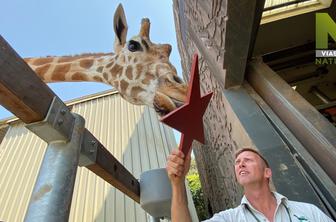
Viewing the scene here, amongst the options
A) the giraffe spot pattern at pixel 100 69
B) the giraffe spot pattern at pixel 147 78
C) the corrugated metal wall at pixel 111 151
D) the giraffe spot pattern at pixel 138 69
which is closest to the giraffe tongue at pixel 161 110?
the giraffe spot pattern at pixel 147 78

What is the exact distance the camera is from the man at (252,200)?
36.1 inches

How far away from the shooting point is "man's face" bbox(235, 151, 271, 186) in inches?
43.1

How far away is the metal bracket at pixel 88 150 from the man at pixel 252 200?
324 millimetres

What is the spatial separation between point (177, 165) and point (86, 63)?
6.22 feet

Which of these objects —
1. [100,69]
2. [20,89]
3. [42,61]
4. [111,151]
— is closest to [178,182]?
[20,89]

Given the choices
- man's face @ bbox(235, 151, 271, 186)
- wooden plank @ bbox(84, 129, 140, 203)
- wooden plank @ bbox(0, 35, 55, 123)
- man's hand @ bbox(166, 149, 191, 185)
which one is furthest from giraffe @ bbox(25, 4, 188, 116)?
wooden plank @ bbox(0, 35, 55, 123)

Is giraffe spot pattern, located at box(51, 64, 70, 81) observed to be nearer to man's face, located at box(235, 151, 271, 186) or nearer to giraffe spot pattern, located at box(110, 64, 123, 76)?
giraffe spot pattern, located at box(110, 64, 123, 76)

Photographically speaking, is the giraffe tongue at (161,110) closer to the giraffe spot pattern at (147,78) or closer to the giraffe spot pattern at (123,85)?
the giraffe spot pattern at (147,78)

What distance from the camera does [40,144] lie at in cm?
423

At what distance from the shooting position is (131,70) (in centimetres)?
220

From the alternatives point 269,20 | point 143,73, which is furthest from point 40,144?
point 269,20

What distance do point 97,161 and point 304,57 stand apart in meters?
2.56

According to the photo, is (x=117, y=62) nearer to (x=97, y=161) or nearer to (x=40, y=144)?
(x=97, y=161)

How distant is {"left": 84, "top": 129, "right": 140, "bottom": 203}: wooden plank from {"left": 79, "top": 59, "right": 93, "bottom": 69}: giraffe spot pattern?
4.20 feet
